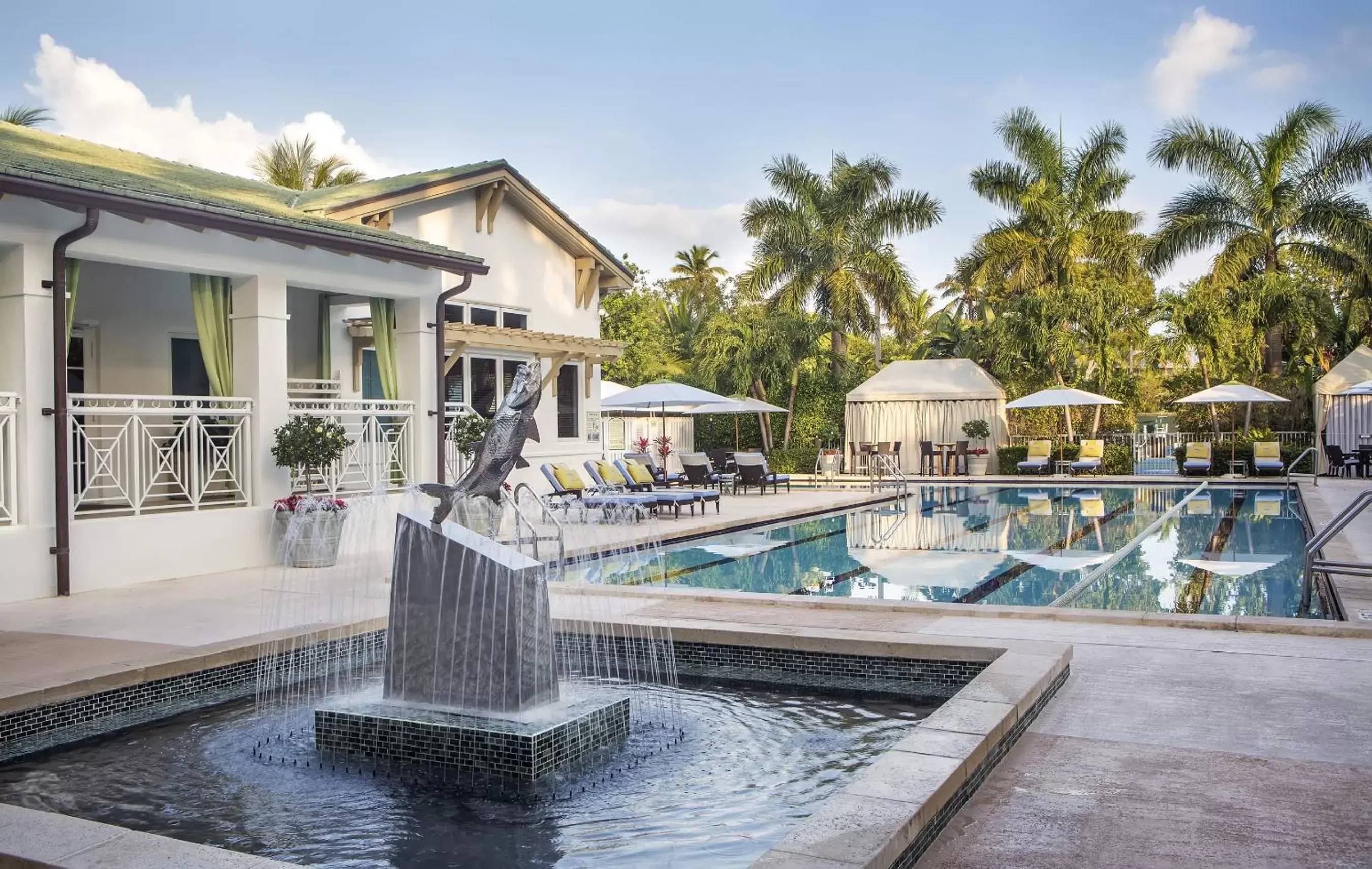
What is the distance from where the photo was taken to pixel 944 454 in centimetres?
2952

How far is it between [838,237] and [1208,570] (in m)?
20.9

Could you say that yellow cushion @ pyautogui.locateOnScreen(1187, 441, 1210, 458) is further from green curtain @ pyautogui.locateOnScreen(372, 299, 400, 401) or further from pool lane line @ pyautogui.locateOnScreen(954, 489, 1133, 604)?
green curtain @ pyautogui.locateOnScreen(372, 299, 400, 401)

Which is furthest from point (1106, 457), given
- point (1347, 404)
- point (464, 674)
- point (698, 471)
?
point (464, 674)

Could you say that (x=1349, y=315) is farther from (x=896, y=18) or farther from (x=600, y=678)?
(x=600, y=678)

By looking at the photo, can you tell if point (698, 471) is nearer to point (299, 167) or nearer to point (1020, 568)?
point (1020, 568)

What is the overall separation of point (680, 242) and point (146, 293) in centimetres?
4603

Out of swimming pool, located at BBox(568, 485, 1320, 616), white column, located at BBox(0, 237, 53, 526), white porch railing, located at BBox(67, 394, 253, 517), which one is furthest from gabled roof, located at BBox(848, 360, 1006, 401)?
white column, located at BBox(0, 237, 53, 526)

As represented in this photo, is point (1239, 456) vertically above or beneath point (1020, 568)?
above

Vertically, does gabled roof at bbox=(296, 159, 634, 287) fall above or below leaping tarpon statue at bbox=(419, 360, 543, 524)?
above

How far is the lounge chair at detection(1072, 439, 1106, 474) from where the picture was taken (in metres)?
27.5

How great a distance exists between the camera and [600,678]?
7328mm

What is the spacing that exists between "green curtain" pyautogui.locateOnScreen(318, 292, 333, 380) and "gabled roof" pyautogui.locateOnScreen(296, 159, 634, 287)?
1.34 meters

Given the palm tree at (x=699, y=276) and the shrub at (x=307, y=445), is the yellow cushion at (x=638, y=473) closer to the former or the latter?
the shrub at (x=307, y=445)

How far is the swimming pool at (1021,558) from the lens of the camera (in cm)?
1048
